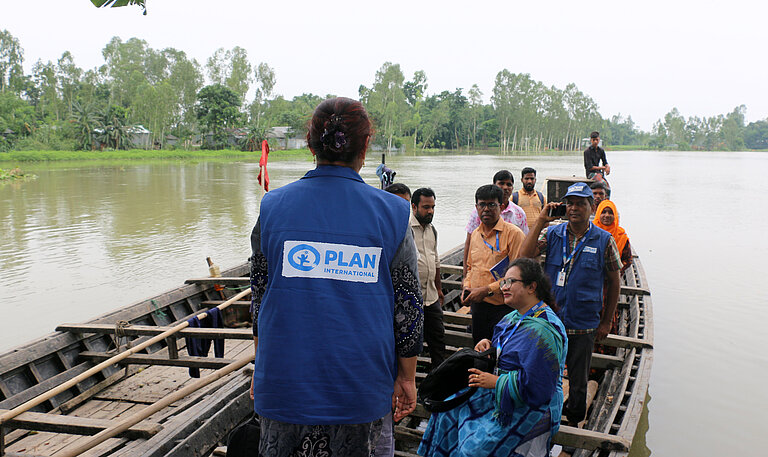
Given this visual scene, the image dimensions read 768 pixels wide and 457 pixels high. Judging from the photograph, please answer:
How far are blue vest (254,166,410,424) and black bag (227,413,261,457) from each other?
0.44 metres

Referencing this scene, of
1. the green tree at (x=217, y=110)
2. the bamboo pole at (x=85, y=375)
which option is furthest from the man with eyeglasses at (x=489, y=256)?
the green tree at (x=217, y=110)

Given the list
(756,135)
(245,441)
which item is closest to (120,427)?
(245,441)

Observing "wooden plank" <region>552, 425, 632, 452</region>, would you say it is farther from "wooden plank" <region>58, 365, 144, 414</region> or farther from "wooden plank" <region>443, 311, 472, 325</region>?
"wooden plank" <region>58, 365, 144, 414</region>

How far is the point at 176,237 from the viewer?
40.9 feet

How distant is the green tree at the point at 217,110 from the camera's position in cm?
4472

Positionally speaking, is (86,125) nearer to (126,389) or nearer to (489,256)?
(126,389)

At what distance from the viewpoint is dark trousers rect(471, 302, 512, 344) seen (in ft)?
11.3

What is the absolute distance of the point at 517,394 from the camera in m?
1.99

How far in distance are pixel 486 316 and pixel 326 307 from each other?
2.33 meters

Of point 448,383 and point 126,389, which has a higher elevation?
point 448,383

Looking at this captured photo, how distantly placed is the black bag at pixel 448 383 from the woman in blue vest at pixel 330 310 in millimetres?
644

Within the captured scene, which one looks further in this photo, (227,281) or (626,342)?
(227,281)

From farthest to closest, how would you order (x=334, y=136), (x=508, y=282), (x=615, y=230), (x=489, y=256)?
(x=615, y=230) < (x=489, y=256) < (x=508, y=282) < (x=334, y=136)

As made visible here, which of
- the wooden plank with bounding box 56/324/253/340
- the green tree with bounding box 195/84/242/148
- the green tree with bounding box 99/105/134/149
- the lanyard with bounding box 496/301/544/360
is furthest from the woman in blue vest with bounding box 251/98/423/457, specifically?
the green tree with bounding box 195/84/242/148
